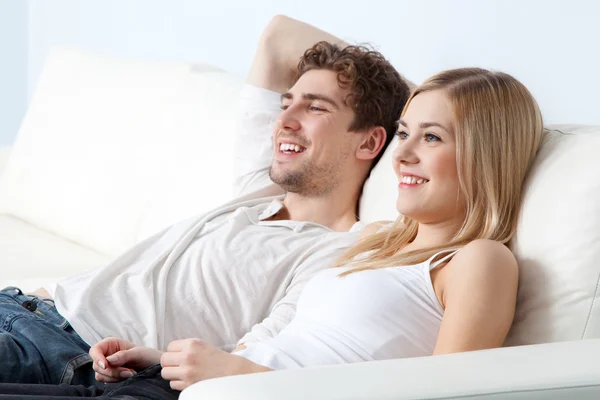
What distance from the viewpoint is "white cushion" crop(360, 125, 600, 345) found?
1328 mm

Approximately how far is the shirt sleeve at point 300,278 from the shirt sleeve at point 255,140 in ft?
1.19

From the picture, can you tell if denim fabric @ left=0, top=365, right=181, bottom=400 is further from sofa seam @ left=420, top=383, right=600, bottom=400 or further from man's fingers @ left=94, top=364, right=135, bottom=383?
sofa seam @ left=420, top=383, right=600, bottom=400

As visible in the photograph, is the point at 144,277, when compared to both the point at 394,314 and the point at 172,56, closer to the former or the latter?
the point at 394,314

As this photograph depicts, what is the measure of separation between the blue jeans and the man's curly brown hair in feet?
2.49

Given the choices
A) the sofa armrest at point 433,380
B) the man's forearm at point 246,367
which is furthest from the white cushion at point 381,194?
the sofa armrest at point 433,380

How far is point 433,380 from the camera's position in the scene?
1029mm

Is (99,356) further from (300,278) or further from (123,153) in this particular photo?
(123,153)

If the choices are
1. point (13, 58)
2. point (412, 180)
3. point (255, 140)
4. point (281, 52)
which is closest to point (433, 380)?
point (412, 180)

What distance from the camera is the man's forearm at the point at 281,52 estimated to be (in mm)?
2254

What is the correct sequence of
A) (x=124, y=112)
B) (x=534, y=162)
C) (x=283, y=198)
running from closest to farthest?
(x=534, y=162), (x=283, y=198), (x=124, y=112)

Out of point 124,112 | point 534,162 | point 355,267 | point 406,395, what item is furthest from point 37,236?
point 406,395

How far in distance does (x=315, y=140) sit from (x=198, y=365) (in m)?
0.79

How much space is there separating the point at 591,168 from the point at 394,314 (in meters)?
0.35

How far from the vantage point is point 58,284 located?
189 centimetres
